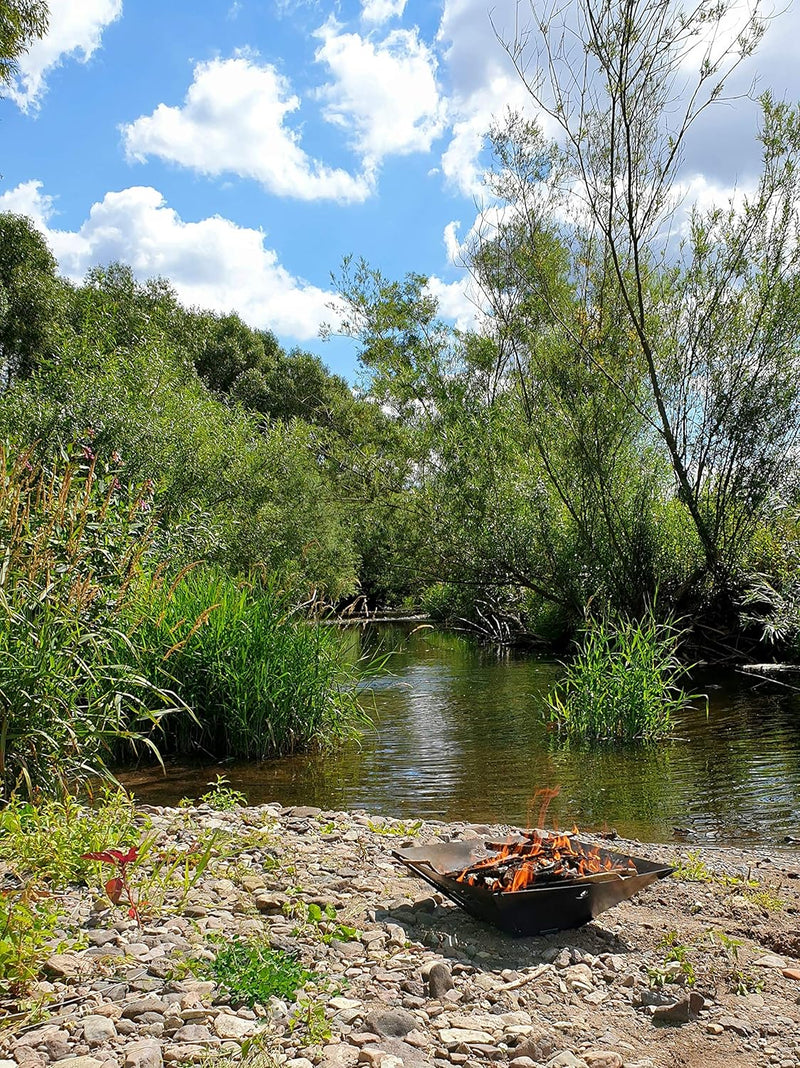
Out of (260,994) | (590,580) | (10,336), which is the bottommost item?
(260,994)

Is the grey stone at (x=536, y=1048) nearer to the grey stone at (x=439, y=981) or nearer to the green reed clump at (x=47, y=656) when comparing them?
the grey stone at (x=439, y=981)

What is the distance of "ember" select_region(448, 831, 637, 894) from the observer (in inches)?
143

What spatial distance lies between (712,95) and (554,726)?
9.85 m

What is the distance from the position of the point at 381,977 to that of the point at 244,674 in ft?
17.6

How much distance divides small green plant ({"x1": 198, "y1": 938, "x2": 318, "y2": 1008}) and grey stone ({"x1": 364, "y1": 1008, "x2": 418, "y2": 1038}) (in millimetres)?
278

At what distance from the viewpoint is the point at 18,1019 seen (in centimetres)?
262

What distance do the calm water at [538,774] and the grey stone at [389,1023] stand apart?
3804mm

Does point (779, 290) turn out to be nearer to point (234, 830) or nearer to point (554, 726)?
point (554, 726)

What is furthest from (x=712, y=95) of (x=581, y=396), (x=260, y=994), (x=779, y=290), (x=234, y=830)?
(x=260, y=994)

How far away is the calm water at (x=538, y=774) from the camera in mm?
6625

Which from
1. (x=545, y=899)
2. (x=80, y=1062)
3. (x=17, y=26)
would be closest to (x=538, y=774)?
(x=545, y=899)

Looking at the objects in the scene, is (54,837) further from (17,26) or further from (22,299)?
(22,299)

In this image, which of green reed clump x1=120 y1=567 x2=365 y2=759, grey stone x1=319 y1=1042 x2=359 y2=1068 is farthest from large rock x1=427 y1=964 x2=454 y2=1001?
green reed clump x1=120 y1=567 x2=365 y2=759

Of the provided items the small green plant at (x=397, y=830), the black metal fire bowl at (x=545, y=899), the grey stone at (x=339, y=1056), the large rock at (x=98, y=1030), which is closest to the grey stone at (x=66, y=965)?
the large rock at (x=98, y=1030)
